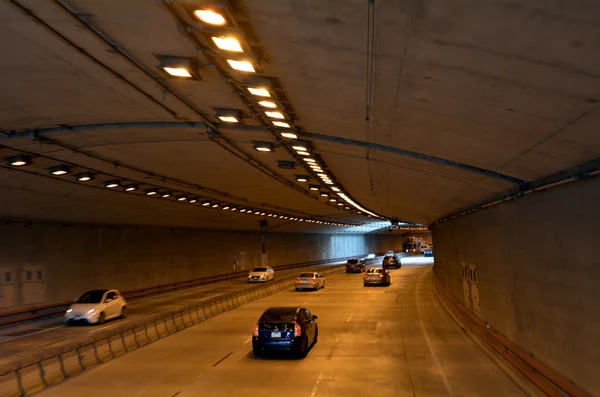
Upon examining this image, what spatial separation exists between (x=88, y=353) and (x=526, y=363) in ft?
40.9

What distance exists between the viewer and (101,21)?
6488 millimetres

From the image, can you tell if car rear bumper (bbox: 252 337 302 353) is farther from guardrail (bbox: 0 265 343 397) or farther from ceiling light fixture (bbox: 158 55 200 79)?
ceiling light fixture (bbox: 158 55 200 79)

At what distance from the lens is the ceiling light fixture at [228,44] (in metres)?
6.72

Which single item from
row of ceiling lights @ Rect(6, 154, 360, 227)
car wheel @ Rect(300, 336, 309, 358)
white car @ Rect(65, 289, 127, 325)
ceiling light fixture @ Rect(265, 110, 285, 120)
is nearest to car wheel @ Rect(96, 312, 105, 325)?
white car @ Rect(65, 289, 127, 325)

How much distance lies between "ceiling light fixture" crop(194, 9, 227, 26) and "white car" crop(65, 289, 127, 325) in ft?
67.7

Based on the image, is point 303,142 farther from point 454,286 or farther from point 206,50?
point 454,286

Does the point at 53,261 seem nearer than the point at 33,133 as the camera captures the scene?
No

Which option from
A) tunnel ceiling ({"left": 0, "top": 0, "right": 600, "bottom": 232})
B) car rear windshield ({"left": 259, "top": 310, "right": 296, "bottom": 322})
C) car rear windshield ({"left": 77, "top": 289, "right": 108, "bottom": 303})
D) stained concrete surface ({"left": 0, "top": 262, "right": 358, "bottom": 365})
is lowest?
stained concrete surface ({"left": 0, "top": 262, "right": 358, "bottom": 365})

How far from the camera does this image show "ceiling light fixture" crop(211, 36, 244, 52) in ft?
22.1

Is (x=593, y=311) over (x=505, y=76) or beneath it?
beneath

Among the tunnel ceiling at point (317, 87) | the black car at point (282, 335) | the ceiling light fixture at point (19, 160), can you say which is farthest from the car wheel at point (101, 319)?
the ceiling light fixture at point (19, 160)

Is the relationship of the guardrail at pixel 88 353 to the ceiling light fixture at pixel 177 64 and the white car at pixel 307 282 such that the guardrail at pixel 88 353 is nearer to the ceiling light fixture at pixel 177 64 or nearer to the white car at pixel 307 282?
the ceiling light fixture at pixel 177 64

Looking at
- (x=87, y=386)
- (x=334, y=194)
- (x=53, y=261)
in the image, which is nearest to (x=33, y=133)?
(x=87, y=386)

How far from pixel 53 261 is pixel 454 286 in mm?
21536
